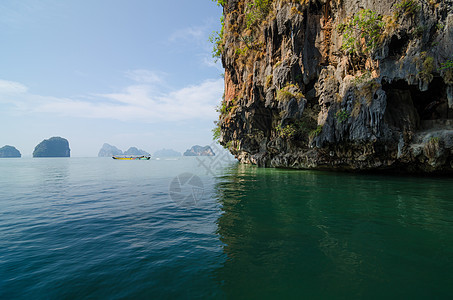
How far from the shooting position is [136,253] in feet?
19.1

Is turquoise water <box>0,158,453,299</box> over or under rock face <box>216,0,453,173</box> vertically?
under

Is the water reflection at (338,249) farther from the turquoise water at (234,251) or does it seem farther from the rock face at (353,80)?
the rock face at (353,80)

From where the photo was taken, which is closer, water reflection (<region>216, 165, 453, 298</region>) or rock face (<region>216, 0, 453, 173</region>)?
water reflection (<region>216, 165, 453, 298</region>)

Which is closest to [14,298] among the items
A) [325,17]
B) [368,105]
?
[368,105]

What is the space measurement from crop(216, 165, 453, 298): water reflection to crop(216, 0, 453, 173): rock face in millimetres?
10470

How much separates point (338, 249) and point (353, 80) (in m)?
20.3

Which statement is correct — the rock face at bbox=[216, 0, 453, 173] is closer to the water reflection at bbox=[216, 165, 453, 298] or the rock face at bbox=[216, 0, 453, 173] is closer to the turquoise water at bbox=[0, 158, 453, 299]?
the turquoise water at bbox=[0, 158, 453, 299]

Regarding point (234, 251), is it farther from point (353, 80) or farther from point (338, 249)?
point (353, 80)

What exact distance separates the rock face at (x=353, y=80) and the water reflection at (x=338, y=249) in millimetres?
10470

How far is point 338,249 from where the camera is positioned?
5594 mm

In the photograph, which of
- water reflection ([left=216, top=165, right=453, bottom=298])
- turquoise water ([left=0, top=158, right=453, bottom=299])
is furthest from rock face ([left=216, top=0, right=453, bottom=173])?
water reflection ([left=216, top=165, right=453, bottom=298])

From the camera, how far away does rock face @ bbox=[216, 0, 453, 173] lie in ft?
53.3

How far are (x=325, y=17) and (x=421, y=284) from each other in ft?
95.0

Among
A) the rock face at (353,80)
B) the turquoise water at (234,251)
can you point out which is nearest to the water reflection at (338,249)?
the turquoise water at (234,251)
